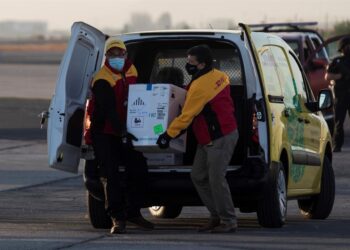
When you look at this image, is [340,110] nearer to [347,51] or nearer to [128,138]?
[347,51]

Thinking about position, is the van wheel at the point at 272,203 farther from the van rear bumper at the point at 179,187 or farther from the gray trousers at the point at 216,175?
the gray trousers at the point at 216,175

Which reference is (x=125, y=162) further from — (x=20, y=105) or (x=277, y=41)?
(x=20, y=105)

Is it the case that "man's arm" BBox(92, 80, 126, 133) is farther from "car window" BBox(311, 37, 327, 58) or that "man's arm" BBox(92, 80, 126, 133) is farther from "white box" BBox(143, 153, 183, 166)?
"car window" BBox(311, 37, 327, 58)

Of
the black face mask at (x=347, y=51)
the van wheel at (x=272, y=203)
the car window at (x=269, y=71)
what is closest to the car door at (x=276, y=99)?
the car window at (x=269, y=71)

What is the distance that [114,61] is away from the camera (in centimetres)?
1224

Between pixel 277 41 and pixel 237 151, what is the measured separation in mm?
1423

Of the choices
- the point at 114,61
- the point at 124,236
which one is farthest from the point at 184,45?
the point at 124,236

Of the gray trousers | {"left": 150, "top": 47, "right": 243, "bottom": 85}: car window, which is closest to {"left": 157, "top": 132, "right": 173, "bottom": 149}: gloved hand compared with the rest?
the gray trousers

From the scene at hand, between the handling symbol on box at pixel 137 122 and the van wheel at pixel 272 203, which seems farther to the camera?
the van wheel at pixel 272 203

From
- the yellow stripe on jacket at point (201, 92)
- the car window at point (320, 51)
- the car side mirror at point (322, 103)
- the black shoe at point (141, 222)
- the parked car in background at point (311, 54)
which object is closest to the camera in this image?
the yellow stripe on jacket at point (201, 92)

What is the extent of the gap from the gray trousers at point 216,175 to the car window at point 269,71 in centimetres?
64

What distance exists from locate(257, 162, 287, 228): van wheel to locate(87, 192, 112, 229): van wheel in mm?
1303

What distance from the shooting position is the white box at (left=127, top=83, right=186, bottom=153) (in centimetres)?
1208

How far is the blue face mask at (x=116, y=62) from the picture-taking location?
40.2 ft
